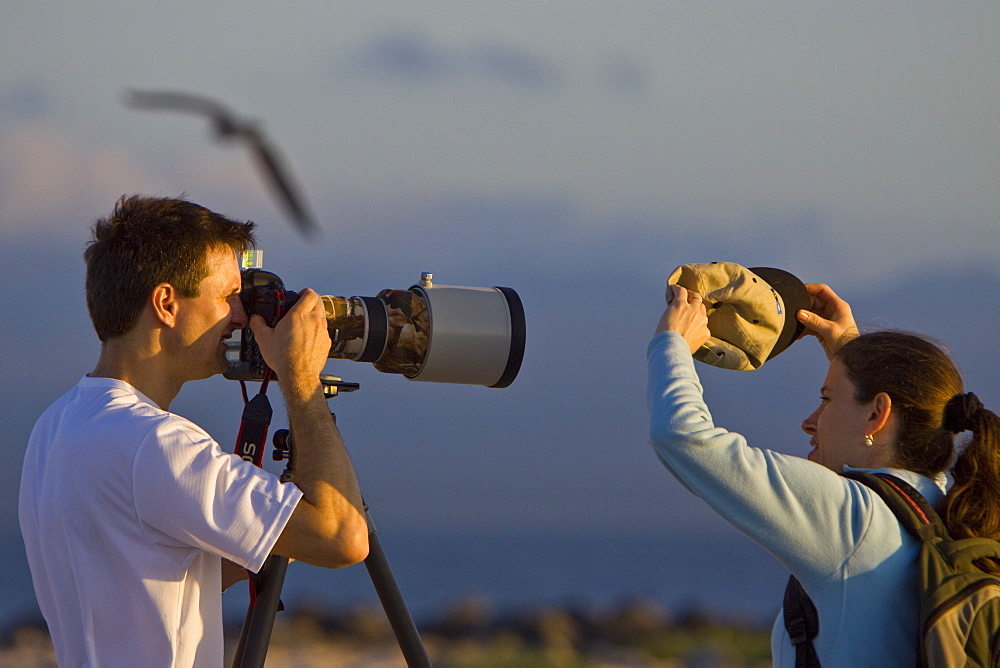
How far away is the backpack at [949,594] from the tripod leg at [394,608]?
2.62 ft

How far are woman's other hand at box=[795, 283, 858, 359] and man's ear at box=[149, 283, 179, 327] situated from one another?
127 cm

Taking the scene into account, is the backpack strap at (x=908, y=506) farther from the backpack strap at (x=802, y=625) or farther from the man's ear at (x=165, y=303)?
the man's ear at (x=165, y=303)

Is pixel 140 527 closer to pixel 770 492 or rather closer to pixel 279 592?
pixel 279 592

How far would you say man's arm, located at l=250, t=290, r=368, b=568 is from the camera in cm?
170

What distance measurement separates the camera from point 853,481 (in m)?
1.68

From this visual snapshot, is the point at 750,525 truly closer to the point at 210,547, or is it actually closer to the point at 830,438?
the point at 830,438

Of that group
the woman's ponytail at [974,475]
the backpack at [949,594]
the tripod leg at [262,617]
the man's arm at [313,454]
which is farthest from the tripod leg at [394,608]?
the woman's ponytail at [974,475]

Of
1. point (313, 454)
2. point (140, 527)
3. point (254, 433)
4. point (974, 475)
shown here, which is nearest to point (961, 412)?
point (974, 475)

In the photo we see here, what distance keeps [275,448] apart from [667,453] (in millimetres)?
825

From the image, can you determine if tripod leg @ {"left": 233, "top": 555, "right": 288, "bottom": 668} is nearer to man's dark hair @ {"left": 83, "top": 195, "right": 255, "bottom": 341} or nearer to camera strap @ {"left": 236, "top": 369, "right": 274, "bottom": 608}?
camera strap @ {"left": 236, "top": 369, "right": 274, "bottom": 608}

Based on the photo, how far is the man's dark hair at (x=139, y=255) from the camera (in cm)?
181

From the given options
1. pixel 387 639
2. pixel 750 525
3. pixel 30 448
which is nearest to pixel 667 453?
pixel 750 525

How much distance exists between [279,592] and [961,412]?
131 centimetres

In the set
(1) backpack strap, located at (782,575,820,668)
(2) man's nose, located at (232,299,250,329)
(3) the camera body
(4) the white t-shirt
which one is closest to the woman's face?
(1) backpack strap, located at (782,575,820,668)
